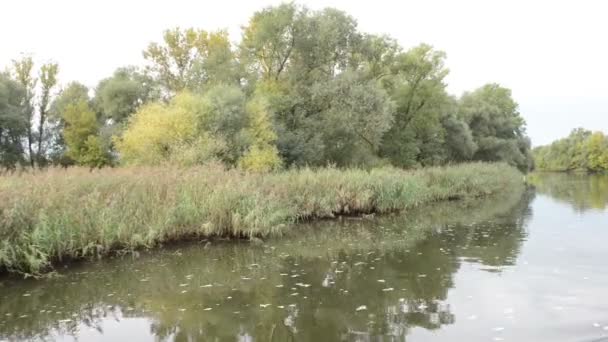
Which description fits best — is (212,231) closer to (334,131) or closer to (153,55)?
(334,131)

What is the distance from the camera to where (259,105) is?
2797 centimetres

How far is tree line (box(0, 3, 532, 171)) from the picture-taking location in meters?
25.6

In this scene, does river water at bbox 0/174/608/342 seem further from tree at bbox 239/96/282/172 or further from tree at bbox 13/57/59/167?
tree at bbox 13/57/59/167

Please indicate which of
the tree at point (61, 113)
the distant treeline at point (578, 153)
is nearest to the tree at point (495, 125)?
the tree at point (61, 113)

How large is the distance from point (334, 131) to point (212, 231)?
743 inches

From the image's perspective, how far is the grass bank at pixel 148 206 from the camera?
35.3 ft

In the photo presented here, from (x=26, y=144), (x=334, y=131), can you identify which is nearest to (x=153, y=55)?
(x=26, y=144)

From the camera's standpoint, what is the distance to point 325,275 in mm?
10672


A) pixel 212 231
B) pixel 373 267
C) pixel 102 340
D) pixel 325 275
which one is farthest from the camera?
pixel 212 231

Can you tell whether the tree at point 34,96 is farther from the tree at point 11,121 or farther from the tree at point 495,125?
the tree at point 495,125

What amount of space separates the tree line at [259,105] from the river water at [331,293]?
9.67 m

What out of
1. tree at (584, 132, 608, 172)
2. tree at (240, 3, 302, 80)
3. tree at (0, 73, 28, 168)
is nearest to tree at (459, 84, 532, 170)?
tree at (240, 3, 302, 80)

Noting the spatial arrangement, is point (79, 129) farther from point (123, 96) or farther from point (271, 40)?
point (271, 40)

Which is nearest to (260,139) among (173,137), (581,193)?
(173,137)
